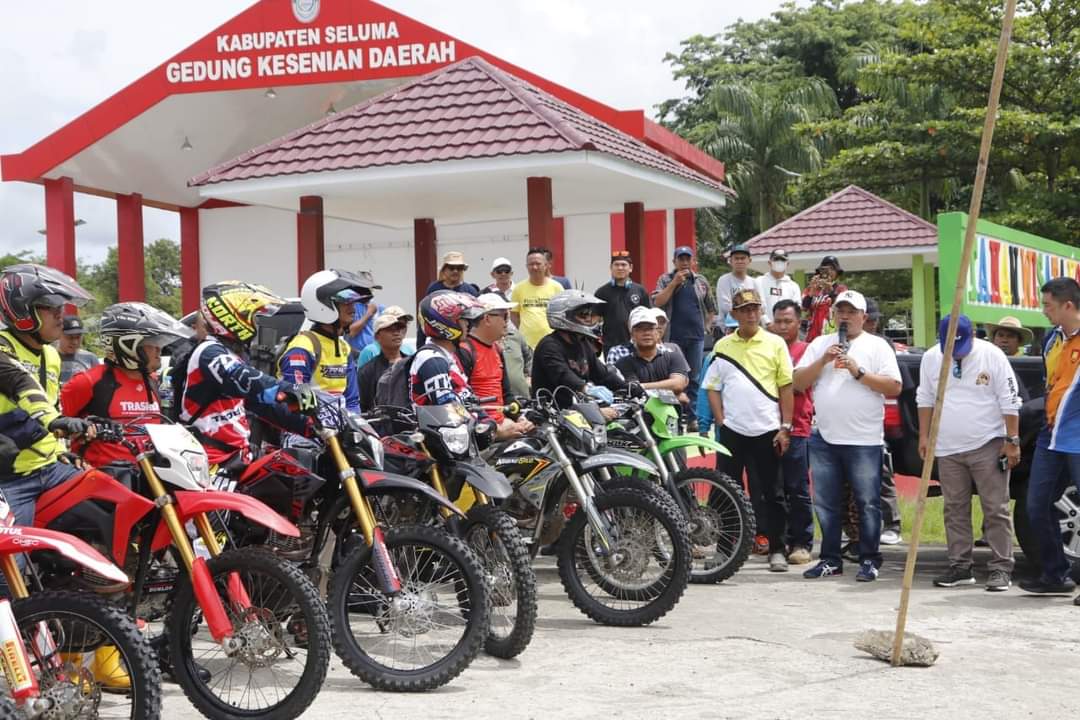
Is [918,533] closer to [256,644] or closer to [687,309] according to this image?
[256,644]

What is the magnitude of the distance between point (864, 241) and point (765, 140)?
1859 cm

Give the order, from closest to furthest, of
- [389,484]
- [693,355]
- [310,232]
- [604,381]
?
1. [389,484]
2. [604,381]
3. [693,355]
4. [310,232]

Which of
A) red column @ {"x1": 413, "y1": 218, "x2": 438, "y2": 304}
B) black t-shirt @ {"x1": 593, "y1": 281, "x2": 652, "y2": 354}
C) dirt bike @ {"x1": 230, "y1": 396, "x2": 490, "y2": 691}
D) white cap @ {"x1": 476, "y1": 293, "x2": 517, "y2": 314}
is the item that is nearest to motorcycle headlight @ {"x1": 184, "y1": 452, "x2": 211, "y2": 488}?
dirt bike @ {"x1": 230, "y1": 396, "x2": 490, "y2": 691}

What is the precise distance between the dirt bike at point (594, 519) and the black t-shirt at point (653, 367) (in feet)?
7.45

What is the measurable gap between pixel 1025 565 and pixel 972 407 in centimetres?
174

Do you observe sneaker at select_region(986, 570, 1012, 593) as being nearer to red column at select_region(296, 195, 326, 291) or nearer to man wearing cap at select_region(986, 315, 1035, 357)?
man wearing cap at select_region(986, 315, 1035, 357)

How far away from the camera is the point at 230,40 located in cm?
1980

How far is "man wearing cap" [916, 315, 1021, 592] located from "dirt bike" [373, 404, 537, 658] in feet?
11.8

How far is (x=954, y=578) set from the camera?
29.3 feet

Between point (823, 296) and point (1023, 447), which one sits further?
point (823, 296)

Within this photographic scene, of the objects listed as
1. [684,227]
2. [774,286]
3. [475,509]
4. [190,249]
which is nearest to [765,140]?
[684,227]

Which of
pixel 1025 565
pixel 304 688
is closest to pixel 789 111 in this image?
pixel 1025 565

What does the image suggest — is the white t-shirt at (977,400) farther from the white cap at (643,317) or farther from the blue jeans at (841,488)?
the white cap at (643,317)

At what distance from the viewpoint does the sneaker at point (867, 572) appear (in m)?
9.09
